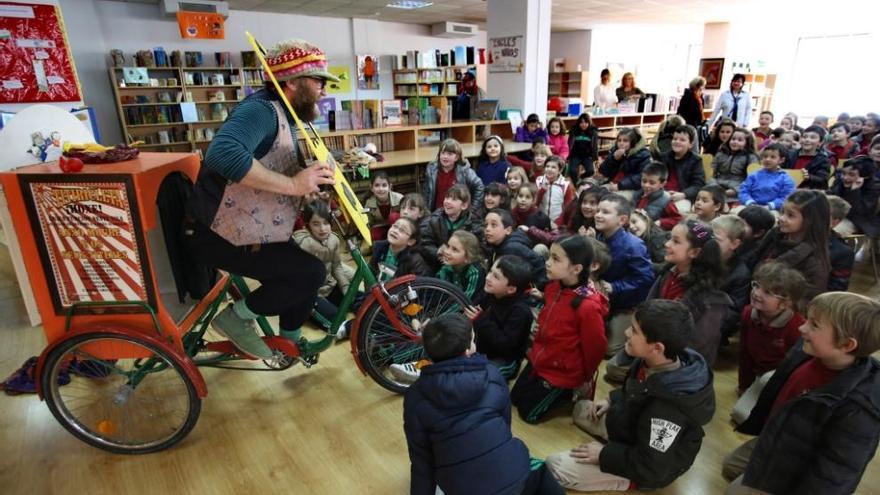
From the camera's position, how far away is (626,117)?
8.76 meters

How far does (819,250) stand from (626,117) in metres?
7.02

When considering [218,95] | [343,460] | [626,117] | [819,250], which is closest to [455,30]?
[626,117]

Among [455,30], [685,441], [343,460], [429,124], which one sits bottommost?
[343,460]

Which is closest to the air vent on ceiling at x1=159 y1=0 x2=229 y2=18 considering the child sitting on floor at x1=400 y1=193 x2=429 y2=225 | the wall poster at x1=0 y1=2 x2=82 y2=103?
the wall poster at x1=0 y1=2 x2=82 y2=103

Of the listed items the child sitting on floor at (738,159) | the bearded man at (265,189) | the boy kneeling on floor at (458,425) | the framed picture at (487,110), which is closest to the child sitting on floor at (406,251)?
the bearded man at (265,189)

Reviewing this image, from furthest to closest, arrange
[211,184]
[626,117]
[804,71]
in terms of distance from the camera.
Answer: [804,71]
[626,117]
[211,184]

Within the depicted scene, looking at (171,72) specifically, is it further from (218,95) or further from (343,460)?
(343,460)

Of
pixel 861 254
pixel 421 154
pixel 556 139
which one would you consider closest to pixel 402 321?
pixel 421 154

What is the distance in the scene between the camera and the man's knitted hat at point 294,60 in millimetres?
1480

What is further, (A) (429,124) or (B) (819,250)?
(A) (429,124)

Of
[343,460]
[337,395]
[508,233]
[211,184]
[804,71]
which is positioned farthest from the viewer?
[804,71]

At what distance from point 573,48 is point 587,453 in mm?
11598

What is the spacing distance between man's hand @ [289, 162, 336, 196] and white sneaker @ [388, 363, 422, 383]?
967 mm

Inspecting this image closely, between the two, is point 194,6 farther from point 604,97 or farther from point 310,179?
point 604,97
